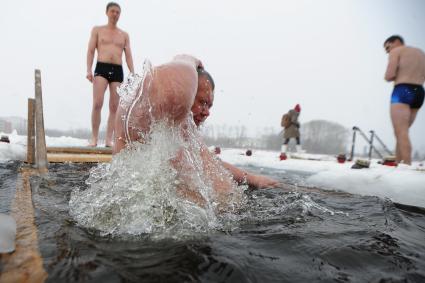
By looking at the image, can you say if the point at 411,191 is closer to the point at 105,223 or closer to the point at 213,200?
the point at 213,200

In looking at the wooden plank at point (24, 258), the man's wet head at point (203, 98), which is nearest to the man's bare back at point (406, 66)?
the man's wet head at point (203, 98)

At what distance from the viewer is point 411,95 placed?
4.42 metres

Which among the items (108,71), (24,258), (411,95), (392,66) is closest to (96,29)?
(108,71)

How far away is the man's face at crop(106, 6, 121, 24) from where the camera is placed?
475cm

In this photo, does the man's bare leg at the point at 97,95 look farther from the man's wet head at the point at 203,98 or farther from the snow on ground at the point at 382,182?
the snow on ground at the point at 382,182

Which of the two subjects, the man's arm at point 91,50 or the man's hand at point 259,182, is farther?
the man's arm at point 91,50

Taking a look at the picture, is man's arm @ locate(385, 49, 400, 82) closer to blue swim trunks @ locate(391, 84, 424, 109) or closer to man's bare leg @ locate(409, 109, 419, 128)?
blue swim trunks @ locate(391, 84, 424, 109)

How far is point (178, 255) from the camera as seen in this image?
3.31ft

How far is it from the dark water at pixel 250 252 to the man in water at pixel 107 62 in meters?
3.23

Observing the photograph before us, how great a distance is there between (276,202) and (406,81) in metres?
3.81

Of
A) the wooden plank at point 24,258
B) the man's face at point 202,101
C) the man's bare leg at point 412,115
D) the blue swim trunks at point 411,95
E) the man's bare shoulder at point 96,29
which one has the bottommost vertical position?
the wooden plank at point 24,258

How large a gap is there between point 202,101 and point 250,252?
1.20 meters

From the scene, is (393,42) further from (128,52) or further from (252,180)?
(128,52)

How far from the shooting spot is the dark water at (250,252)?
88 cm
